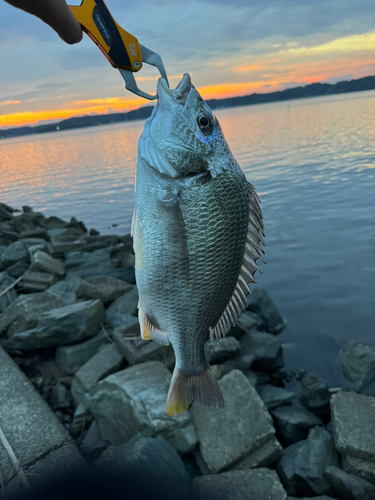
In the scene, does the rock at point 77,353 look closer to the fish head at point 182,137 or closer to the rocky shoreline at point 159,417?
the rocky shoreline at point 159,417

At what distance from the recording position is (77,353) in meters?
5.23

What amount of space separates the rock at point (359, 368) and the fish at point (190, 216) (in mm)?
3597

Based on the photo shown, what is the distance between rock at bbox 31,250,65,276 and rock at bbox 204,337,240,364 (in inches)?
190

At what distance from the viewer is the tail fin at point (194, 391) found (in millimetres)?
2244

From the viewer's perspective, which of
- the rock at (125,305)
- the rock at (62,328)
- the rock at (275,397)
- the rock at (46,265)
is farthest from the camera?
the rock at (46,265)

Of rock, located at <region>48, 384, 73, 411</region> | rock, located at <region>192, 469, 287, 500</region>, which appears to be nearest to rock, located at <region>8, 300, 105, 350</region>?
rock, located at <region>48, 384, 73, 411</region>

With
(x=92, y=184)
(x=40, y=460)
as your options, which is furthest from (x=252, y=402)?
(x=92, y=184)

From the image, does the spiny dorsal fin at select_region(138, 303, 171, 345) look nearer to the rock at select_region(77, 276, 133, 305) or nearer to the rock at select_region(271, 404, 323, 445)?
the rock at select_region(271, 404, 323, 445)

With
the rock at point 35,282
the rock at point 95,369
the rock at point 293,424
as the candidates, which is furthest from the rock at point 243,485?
the rock at point 35,282

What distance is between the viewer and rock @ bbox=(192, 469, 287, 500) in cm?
307

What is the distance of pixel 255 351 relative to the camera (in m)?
5.66

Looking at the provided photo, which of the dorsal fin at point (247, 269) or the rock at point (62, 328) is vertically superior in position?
the dorsal fin at point (247, 269)

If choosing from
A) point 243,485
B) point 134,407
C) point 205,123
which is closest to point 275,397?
point 243,485

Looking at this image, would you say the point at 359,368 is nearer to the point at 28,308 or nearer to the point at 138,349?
the point at 138,349
